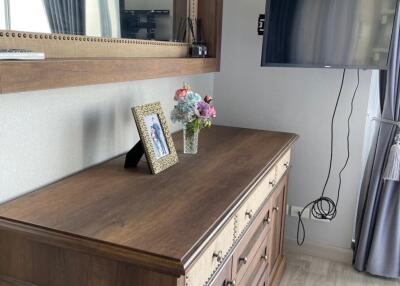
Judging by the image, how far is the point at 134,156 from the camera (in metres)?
1.60

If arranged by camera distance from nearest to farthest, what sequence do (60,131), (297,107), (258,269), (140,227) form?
1. (140,227)
2. (60,131)
3. (258,269)
4. (297,107)

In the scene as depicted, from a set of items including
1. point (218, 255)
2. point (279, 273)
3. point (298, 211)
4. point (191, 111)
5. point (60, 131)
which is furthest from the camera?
point (298, 211)

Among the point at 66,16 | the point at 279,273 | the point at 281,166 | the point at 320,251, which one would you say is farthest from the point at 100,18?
the point at 320,251

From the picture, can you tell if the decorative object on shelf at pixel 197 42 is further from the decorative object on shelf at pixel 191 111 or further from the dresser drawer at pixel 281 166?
the dresser drawer at pixel 281 166

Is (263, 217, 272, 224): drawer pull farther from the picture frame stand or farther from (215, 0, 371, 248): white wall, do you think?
(215, 0, 371, 248): white wall

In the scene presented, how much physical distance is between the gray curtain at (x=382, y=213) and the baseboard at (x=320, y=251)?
0.09 m

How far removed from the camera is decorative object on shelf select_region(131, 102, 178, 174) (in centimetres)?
152

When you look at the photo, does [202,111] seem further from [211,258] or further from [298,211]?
[298,211]

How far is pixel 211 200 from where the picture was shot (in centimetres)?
129

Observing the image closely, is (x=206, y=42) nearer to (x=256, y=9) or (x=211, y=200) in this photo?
(x=256, y=9)

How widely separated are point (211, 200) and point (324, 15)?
1.36 m

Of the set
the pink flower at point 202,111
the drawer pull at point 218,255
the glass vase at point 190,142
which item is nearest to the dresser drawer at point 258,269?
the drawer pull at point 218,255

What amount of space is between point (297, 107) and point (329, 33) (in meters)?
0.55

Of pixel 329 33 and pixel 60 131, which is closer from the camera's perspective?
pixel 60 131
